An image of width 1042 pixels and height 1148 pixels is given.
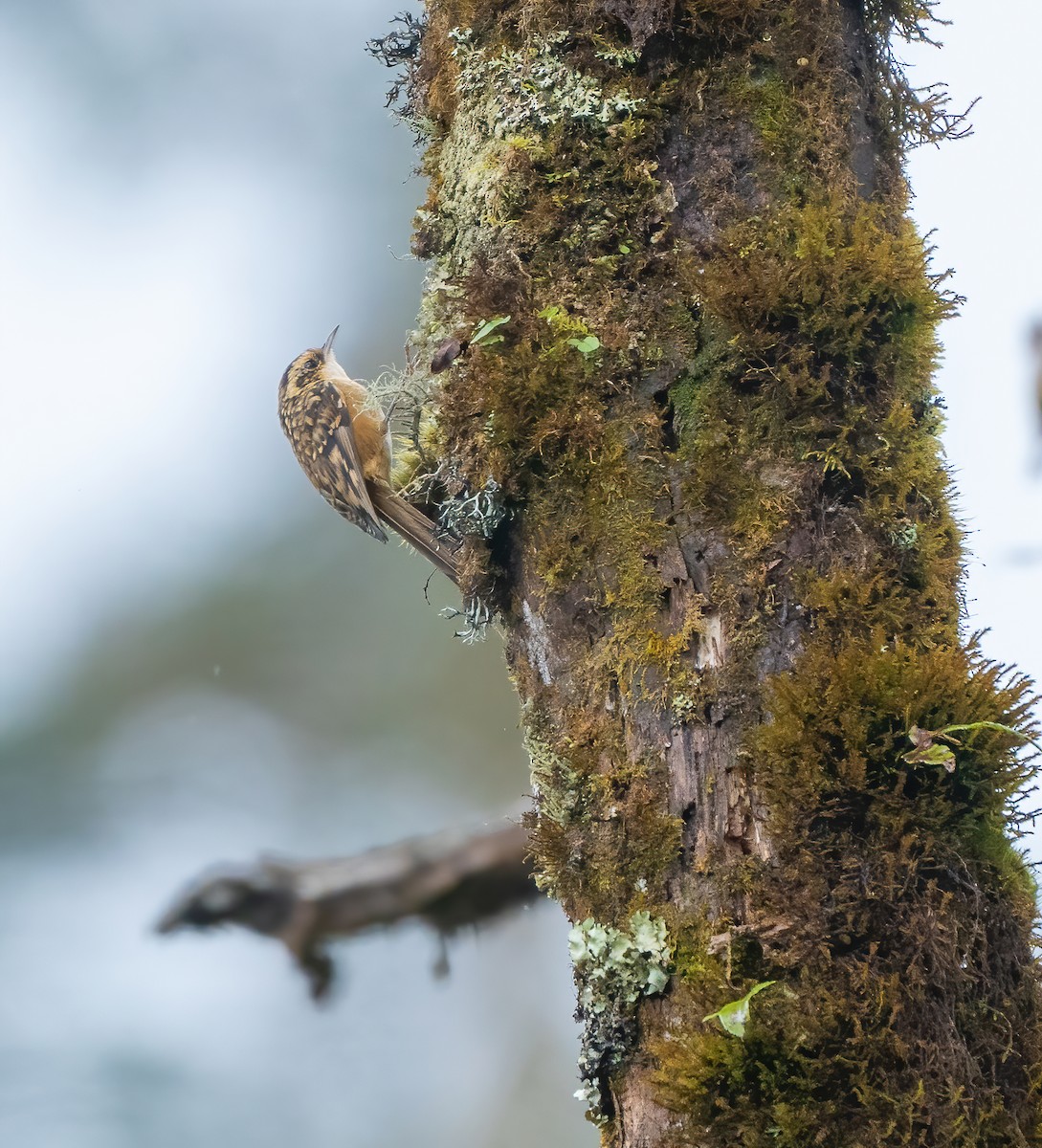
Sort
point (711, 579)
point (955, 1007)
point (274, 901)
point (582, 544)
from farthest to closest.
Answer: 1. point (274, 901)
2. point (582, 544)
3. point (711, 579)
4. point (955, 1007)

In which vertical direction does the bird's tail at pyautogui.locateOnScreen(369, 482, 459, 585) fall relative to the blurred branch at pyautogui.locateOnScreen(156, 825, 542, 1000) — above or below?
above

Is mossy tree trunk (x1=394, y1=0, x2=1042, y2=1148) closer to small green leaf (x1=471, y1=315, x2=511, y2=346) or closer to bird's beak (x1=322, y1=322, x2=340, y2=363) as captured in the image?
small green leaf (x1=471, y1=315, x2=511, y2=346)

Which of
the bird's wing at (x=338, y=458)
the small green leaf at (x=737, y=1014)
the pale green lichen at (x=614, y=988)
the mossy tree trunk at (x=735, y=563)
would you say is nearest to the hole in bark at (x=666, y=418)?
the mossy tree trunk at (x=735, y=563)

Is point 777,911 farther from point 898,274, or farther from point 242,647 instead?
point 242,647

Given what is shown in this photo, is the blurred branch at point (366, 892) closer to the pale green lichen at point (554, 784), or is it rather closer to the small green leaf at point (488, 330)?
the pale green lichen at point (554, 784)

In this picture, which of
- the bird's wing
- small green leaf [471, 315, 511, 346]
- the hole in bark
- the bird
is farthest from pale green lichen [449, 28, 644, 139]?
the bird's wing

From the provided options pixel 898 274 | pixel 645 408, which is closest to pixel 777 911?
pixel 645 408

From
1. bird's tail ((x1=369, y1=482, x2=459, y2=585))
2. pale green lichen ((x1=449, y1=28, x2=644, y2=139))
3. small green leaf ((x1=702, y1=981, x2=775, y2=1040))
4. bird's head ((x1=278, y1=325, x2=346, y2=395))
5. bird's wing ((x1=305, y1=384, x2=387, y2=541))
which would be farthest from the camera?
→ bird's head ((x1=278, y1=325, x2=346, y2=395))

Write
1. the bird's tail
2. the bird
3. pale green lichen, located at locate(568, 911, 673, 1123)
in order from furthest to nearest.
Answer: the bird < the bird's tail < pale green lichen, located at locate(568, 911, 673, 1123)
